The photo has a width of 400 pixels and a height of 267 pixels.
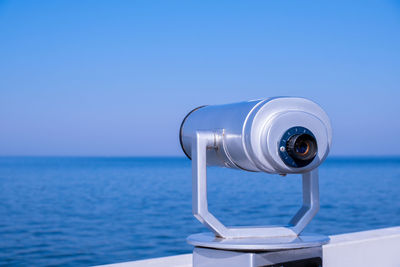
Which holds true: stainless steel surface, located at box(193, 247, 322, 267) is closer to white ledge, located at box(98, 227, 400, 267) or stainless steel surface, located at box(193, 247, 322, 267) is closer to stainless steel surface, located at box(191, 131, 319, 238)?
stainless steel surface, located at box(191, 131, 319, 238)

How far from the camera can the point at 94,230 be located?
12258 mm

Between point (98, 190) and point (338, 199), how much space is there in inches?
403

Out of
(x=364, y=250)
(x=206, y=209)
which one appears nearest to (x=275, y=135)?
(x=206, y=209)

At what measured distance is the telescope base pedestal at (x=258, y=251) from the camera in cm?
136

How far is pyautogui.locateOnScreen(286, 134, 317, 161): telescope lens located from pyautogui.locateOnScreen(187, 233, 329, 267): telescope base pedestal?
22 centimetres

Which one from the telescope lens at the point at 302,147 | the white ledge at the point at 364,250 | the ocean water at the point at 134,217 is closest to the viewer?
the telescope lens at the point at 302,147

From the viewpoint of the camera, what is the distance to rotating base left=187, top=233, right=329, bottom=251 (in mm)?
1356

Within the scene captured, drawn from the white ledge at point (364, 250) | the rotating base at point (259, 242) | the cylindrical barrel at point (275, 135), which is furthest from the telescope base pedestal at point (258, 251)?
the white ledge at point (364, 250)

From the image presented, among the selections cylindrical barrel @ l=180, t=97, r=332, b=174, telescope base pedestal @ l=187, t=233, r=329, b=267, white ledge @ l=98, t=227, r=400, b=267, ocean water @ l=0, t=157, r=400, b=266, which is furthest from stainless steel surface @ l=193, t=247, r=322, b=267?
ocean water @ l=0, t=157, r=400, b=266

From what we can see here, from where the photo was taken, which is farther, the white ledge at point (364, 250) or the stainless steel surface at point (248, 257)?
the white ledge at point (364, 250)

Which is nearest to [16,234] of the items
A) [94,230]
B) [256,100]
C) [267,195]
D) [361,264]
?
[94,230]

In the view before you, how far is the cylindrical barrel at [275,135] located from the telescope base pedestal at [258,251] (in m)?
0.18

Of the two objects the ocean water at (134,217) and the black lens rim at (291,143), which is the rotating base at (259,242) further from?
the ocean water at (134,217)

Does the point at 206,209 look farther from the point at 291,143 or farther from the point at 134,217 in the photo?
the point at 134,217
